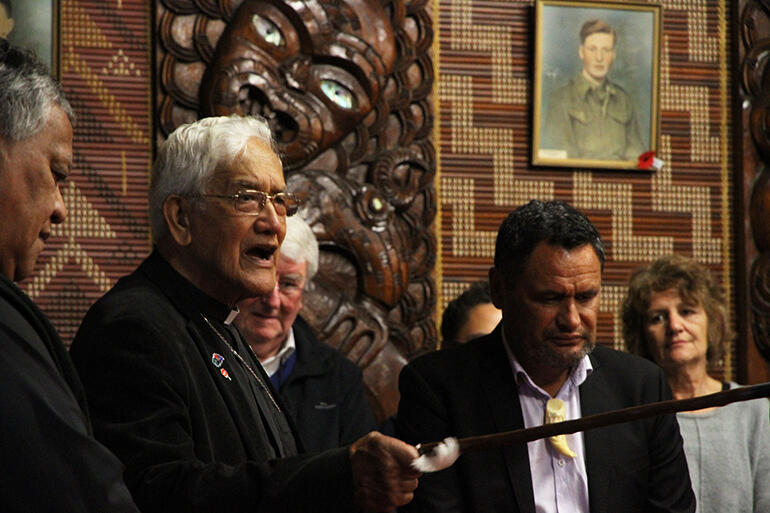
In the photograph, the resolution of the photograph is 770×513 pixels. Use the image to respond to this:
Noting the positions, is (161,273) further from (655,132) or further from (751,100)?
(751,100)

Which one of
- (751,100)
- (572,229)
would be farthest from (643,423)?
(751,100)

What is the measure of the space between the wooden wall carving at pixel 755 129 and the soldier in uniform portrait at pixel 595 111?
0.57 m

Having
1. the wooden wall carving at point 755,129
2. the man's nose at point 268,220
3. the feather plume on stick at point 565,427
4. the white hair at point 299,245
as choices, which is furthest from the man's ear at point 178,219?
the wooden wall carving at point 755,129

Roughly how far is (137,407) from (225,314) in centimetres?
49

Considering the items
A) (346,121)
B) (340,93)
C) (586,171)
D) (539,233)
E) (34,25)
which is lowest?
(539,233)

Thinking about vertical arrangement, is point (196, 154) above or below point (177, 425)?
above

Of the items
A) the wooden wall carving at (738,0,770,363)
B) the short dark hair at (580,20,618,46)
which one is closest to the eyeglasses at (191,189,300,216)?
the short dark hair at (580,20,618,46)

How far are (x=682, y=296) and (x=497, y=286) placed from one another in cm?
120

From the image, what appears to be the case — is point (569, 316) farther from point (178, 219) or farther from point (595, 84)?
point (595, 84)

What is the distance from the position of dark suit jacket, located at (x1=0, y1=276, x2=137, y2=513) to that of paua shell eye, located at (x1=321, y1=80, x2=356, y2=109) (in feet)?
11.2

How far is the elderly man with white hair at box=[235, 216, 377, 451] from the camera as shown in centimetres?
392

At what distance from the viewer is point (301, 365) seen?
13.3 feet

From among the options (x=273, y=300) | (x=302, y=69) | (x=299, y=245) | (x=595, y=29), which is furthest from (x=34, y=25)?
(x=595, y=29)

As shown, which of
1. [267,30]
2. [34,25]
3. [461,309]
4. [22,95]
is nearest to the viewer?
[22,95]
